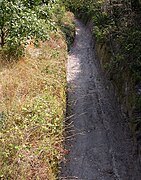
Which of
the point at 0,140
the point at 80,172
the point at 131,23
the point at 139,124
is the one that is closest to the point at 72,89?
the point at 131,23

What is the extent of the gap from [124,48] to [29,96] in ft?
16.4

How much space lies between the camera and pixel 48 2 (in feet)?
37.0

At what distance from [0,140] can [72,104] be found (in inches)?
252

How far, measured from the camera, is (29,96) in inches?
347

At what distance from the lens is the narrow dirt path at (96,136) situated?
895 cm

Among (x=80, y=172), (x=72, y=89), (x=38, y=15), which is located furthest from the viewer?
(x=72, y=89)

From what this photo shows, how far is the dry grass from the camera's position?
621cm

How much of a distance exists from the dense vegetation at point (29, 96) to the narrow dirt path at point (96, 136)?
1152 millimetres

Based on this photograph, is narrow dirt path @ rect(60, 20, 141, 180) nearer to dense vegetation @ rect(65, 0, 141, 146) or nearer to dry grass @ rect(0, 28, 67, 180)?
dense vegetation @ rect(65, 0, 141, 146)

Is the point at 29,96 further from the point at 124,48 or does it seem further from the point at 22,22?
the point at 124,48

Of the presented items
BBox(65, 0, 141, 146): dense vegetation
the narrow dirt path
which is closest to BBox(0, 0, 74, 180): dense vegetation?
the narrow dirt path

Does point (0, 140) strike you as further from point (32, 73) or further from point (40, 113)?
point (32, 73)

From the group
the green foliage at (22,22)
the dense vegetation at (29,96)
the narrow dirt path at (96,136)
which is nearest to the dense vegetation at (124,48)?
the narrow dirt path at (96,136)

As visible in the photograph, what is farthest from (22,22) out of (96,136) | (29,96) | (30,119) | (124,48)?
(96,136)
